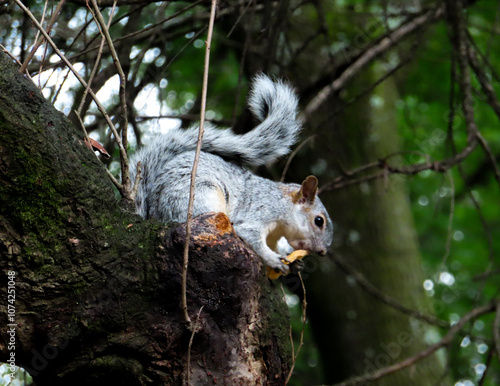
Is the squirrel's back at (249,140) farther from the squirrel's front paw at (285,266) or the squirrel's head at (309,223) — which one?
the squirrel's front paw at (285,266)

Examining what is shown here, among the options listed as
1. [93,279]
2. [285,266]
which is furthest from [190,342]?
[285,266]

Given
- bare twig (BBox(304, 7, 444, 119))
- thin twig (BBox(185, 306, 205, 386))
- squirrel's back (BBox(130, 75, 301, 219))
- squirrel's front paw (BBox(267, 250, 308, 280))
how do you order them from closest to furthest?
thin twig (BBox(185, 306, 205, 386))
squirrel's front paw (BBox(267, 250, 308, 280))
squirrel's back (BBox(130, 75, 301, 219))
bare twig (BBox(304, 7, 444, 119))

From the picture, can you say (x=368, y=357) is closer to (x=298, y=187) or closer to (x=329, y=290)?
(x=329, y=290)

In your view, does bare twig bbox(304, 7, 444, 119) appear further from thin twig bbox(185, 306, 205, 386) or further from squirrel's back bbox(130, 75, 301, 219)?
thin twig bbox(185, 306, 205, 386)

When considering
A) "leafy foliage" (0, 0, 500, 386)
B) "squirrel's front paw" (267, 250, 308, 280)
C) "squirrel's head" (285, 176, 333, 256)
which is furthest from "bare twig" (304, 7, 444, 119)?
"squirrel's front paw" (267, 250, 308, 280)

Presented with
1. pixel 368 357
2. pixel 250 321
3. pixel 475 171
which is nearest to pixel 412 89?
pixel 475 171

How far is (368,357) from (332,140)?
1.48 m

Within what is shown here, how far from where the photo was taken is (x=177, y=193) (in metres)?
2.06

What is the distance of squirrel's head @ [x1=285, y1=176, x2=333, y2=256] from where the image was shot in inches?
94.7

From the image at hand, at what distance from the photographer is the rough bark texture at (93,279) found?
4.36 ft

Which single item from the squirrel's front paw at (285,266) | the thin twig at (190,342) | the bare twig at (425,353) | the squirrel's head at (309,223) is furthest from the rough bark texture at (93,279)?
the bare twig at (425,353)

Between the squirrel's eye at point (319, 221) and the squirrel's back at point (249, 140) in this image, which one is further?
the squirrel's eye at point (319, 221)

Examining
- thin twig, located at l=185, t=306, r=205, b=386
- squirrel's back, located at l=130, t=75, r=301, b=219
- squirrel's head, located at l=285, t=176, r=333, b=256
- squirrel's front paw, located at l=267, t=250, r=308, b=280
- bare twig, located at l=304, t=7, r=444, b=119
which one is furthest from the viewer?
bare twig, located at l=304, t=7, r=444, b=119

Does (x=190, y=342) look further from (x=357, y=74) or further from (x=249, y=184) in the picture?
(x=357, y=74)
